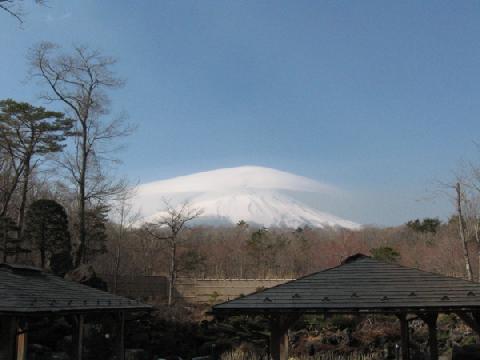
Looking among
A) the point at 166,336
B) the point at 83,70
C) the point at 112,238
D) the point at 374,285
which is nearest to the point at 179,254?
the point at 112,238

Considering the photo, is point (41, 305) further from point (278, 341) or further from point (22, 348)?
point (278, 341)

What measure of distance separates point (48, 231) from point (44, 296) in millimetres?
10048

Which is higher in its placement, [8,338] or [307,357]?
[8,338]

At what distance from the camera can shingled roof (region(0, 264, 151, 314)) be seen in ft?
32.5

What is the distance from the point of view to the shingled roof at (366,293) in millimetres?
9680

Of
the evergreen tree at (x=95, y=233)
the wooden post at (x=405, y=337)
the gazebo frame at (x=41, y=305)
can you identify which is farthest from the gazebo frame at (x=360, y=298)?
the evergreen tree at (x=95, y=233)

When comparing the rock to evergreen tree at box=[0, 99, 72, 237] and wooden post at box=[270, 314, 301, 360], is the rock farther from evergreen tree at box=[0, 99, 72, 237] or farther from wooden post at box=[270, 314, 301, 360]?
evergreen tree at box=[0, 99, 72, 237]

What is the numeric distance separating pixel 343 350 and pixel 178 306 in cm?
725

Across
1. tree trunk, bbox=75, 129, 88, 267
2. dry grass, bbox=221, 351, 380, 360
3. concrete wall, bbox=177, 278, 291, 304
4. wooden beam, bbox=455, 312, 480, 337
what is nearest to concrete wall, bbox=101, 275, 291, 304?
concrete wall, bbox=177, 278, 291, 304

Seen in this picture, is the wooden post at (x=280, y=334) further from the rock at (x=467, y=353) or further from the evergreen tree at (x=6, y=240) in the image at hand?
the evergreen tree at (x=6, y=240)

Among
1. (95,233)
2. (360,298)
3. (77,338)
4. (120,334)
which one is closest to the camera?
(360,298)

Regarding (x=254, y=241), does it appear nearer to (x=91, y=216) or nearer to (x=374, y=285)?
(x=91, y=216)

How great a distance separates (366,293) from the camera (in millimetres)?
10133

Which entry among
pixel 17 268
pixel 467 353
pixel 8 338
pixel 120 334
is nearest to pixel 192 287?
pixel 120 334
